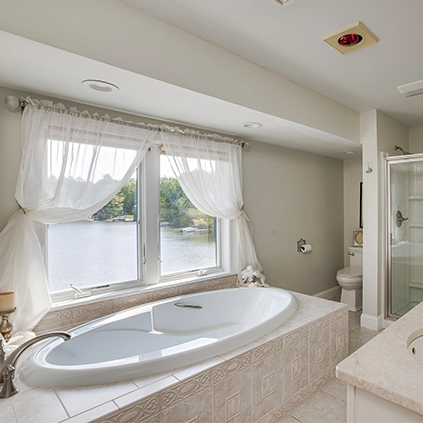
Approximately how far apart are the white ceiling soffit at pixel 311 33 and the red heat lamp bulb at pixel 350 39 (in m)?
0.09

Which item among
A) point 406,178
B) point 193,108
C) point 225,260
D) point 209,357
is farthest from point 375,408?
point 406,178

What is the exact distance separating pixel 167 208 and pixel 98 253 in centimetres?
72

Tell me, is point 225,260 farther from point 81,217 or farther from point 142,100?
point 142,100

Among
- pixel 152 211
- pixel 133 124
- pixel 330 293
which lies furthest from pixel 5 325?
pixel 330 293

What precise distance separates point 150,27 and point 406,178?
313 centimetres

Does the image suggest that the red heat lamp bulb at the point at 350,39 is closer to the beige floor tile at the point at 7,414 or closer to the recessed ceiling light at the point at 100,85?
the recessed ceiling light at the point at 100,85

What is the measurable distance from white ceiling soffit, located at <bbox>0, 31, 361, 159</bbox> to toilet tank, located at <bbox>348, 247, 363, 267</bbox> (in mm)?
1969

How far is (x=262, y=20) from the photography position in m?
1.78

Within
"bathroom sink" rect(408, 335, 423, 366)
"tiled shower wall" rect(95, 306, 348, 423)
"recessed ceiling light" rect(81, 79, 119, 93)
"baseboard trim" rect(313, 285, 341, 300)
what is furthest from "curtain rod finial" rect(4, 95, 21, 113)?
"baseboard trim" rect(313, 285, 341, 300)

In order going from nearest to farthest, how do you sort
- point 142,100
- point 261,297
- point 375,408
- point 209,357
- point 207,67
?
point 375,408
point 209,357
point 207,67
point 142,100
point 261,297

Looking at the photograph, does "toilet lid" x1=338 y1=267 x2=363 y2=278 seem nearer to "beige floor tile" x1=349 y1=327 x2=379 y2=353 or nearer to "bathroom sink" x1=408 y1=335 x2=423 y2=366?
"beige floor tile" x1=349 y1=327 x2=379 y2=353

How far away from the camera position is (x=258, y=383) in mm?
1807

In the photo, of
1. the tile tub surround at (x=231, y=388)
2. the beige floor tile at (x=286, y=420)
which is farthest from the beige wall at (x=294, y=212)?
the beige floor tile at (x=286, y=420)

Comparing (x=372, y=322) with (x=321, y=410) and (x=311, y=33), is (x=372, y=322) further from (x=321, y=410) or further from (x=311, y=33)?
(x=311, y=33)
